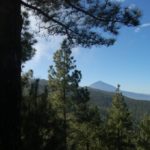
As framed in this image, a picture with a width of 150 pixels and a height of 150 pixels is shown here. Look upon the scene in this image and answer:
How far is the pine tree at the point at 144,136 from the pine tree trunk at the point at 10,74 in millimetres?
50210

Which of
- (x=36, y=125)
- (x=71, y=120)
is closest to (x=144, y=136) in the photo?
(x=71, y=120)

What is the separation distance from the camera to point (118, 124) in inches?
2037

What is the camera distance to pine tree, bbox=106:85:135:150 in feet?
169

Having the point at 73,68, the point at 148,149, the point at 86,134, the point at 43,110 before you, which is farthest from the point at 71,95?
the point at 43,110

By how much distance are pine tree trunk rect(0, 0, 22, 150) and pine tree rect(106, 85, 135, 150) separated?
146 ft

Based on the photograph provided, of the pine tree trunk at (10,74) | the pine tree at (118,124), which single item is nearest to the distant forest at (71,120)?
the pine tree at (118,124)

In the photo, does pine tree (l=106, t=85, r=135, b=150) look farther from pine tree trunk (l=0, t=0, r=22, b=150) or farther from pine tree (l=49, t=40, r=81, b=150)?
pine tree trunk (l=0, t=0, r=22, b=150)

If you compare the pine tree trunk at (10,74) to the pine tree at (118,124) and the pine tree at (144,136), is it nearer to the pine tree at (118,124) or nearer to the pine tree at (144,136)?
the pine tree at (118,124)

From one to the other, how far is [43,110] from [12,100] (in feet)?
15.0

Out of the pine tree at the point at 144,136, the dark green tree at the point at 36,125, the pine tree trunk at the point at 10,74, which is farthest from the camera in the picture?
the pine tree at the point at 144,136

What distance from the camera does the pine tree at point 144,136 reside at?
183ft

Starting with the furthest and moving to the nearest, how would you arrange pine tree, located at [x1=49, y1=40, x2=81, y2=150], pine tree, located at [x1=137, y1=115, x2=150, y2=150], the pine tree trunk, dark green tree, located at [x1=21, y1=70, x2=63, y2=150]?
pine tree, located at [x1=137, y1=115, x2=150, y2=150] → pine tree, located at [x1=49, y1=40, x2=81, y2=150] → dark green tree, located at [x1=21, y1=70, x2=63, y2=150] → the pine tree trunk

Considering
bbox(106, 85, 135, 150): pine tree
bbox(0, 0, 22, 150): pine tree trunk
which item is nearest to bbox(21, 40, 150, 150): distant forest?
bbox(106, 85, 135, 150): pine tree

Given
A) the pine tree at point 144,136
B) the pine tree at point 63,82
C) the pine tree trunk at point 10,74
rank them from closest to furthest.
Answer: the pine tree trunk at point 10,74
the pine tree at point 63,82
the pine tree at point 144,136
